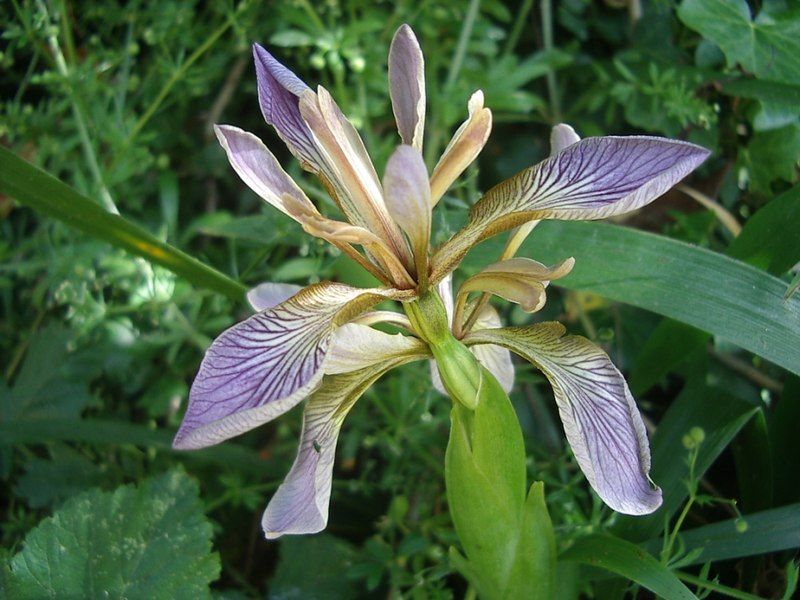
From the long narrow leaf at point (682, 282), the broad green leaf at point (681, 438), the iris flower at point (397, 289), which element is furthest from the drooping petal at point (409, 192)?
the broad green leaf at point (681, 438)

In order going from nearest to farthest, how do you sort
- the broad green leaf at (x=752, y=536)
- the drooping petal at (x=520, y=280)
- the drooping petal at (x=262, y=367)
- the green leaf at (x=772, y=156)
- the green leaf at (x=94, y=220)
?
1. the drooping petal at (x=262, y=367)
2. the drooping petal at (x=520, y=280)
3. the broad green leaf at (x=752, y=536)
4. the green leaf at (x=94, y=220)
5. the green leaf at (x=772, y=156)

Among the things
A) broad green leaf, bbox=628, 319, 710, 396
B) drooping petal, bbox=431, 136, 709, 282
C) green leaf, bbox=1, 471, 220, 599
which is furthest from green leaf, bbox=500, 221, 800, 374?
green leaf, bbox=1, 471, 220, 599

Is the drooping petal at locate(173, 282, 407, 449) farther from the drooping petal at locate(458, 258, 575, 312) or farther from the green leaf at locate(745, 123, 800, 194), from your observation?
the green leaf at locate(745, 123, 800, 194)

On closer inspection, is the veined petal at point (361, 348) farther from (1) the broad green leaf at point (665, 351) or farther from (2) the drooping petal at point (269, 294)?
(1) the broad green leaf at point (665, 351)

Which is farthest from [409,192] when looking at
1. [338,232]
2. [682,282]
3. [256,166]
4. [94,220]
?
[94,220]

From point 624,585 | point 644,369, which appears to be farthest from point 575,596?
point 644,369
